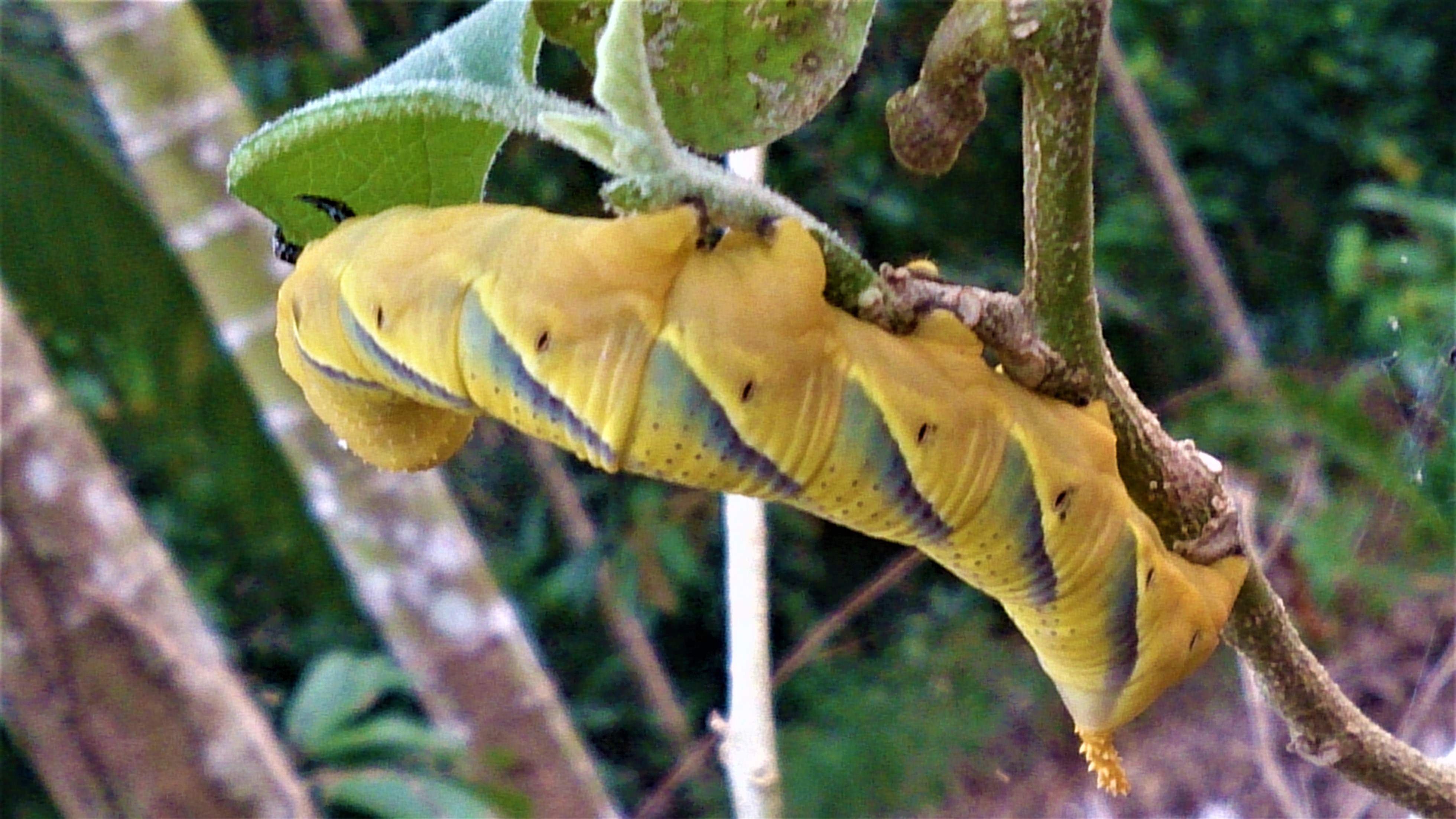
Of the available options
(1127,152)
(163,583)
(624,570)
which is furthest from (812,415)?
(1127,152)

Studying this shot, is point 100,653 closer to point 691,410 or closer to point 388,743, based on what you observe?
point 388,743

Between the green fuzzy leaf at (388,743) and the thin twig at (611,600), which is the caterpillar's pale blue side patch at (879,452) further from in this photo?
the thin twig at (611,600)

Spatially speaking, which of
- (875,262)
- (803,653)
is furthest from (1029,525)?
(875,262)

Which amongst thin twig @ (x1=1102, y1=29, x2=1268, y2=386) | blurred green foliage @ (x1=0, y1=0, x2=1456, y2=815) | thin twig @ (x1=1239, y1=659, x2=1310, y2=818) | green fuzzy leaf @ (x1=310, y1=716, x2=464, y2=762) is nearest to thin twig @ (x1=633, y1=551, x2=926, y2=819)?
blurred green foliage @ (x1=0, y1=0, x2=1456, y2=815)

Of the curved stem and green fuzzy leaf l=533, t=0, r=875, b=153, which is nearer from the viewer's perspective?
the curved stem

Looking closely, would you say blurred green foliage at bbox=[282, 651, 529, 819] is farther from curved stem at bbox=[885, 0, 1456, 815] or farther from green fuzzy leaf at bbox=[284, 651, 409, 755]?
curved stem at bbox=[885, 0, 1456, 815]

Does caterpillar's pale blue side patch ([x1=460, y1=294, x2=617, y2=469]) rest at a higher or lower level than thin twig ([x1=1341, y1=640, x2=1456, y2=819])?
higher

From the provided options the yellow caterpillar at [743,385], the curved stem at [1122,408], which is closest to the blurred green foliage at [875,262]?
the yellow caterpillar at [743,385]
